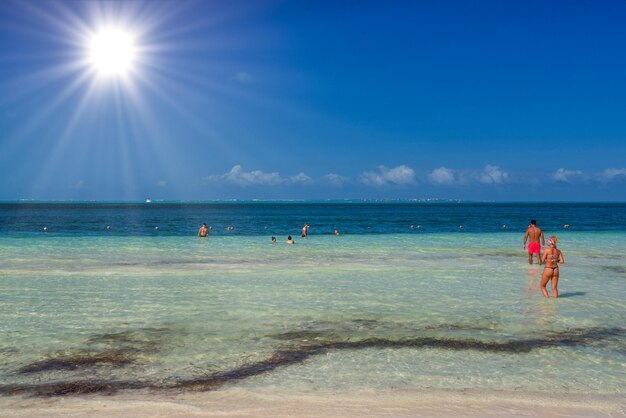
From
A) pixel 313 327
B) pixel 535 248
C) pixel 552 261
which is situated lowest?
pixel 313 327

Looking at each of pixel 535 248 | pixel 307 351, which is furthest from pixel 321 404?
pixel 535 248

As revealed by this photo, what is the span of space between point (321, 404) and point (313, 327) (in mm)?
4872

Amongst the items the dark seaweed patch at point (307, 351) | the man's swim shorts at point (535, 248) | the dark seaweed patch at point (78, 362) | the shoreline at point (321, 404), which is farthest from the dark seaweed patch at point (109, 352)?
the man's swim shorts at point (535, 248)

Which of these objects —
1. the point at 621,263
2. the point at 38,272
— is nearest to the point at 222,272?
the point at 38,272

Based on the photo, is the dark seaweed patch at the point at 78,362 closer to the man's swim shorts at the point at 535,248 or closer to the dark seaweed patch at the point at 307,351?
the dark seaweed patch at the point at 307,351

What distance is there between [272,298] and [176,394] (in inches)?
336

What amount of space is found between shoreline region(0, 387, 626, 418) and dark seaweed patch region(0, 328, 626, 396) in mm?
350

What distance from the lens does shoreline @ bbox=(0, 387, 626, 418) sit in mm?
7148

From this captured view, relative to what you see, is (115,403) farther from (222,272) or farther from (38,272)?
(38,272)

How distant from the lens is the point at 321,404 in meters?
7.56

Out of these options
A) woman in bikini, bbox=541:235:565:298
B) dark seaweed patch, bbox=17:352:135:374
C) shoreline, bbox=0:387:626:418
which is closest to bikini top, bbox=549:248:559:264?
woman in bikini, bbox=541:235:565:298

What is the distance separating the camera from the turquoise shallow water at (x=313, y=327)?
8.84 m

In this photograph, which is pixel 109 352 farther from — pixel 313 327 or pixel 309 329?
pixel 313 327

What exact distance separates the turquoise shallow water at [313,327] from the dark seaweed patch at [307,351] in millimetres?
42
